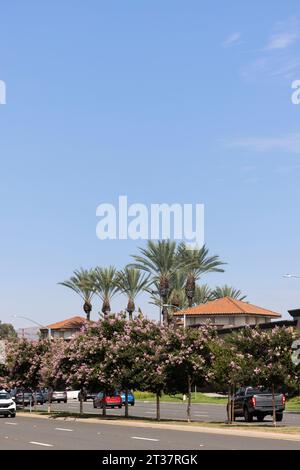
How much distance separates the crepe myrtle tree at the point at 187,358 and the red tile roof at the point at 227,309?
53542 millimetres

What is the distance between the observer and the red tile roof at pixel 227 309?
96831 mm

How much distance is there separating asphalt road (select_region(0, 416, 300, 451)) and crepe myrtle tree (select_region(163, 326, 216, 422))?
21.8 ft

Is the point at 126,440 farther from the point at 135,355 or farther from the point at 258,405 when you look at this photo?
the point at 258,405

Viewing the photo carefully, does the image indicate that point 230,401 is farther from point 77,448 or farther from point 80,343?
point 77,448

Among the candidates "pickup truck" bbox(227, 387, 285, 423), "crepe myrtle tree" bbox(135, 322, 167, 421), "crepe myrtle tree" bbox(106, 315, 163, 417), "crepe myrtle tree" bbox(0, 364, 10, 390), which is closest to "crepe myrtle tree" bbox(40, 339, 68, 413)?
"crepe myrtle tree" bbox(0, 364, 10, 390)

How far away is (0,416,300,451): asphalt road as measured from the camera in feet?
79.9

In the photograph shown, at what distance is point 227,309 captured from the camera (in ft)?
321

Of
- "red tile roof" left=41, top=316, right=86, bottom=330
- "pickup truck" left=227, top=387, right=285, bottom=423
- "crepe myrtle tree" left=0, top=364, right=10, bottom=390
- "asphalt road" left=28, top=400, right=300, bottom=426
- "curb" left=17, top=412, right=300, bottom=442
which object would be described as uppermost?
"red tile roof" left=41, top=316, right=86, bottom=330

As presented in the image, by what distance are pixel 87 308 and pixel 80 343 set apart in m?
56.9

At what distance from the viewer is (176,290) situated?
101m

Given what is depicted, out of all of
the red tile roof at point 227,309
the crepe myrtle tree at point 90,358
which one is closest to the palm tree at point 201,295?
the red tile roof at point 227,309

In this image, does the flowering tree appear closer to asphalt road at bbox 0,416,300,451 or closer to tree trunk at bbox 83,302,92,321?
asphalt road at bbox 0,416,300,451

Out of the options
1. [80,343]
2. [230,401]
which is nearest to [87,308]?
[80,343]
